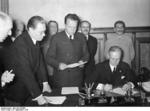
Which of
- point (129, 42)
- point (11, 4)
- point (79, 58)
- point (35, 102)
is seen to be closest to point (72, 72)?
point (79, 58)

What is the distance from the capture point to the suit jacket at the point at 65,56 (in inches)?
126

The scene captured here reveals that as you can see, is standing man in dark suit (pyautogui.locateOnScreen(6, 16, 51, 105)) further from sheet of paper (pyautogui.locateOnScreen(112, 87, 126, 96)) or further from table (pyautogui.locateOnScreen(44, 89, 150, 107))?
sheet of paper (pyautogui.locateOnScreen(112, 87, 126, 96))

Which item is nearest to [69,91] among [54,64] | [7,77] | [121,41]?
[54,64]

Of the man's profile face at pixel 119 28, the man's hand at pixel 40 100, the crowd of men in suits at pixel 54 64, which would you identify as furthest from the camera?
the man's profile face at pixel 119 28

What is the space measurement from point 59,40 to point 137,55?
2.55m

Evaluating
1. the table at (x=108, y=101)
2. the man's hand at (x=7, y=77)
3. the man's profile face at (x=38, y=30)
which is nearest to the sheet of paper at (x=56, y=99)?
the table at (x=108, y=101)

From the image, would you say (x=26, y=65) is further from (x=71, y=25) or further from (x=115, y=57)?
(x=115, y=57)

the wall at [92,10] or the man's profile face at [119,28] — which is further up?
the wall at [92,10]

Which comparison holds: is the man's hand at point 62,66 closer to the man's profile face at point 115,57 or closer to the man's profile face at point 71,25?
the man's profile face at point 71,25

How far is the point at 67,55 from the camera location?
129 inches

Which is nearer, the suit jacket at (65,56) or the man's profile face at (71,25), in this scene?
the man's profile face at (71,25)

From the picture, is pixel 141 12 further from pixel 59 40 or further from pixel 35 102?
pixel 35 102

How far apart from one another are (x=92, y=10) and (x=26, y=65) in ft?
11.0

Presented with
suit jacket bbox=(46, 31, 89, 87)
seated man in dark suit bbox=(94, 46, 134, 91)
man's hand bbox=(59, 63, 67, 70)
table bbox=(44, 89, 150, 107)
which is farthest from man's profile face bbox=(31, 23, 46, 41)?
seated man in dark suit bbox=(94, 46, 134, 91)
